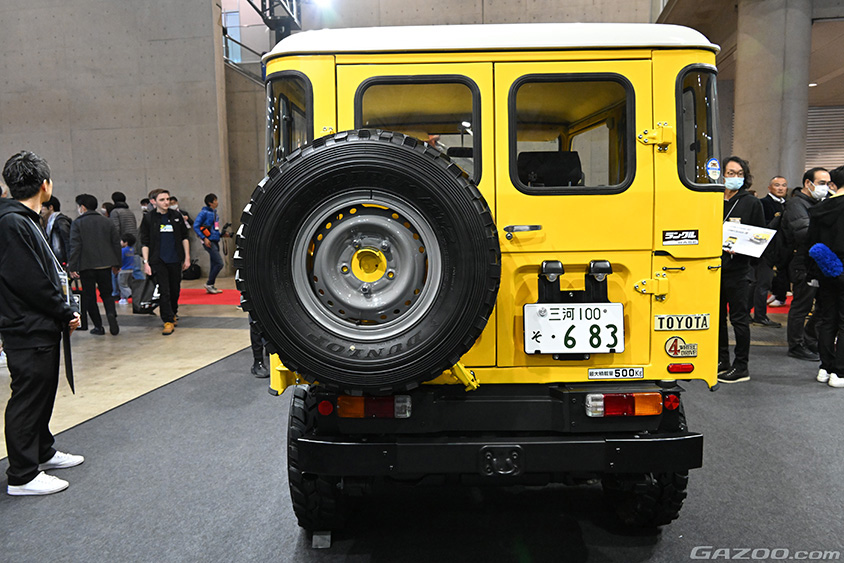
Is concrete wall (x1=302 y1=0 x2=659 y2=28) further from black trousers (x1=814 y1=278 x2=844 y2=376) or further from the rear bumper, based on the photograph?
the rear bumper

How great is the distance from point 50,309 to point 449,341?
2518 millimetres

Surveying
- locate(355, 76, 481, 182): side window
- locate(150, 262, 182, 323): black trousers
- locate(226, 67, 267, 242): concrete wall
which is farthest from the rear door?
locate(226, 67, 267, 242): concrete wall

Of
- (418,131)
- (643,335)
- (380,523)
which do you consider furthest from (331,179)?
(380,523)

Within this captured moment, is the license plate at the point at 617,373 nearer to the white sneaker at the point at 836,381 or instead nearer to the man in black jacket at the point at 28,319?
the man in black jacket at the point at 28,319

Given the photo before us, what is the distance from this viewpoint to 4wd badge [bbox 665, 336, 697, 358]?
251 cm

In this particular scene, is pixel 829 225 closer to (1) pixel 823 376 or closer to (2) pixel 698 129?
(1) pixel 823 376

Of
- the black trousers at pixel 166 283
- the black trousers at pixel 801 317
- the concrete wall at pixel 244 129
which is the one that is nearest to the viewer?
the black trousers at pixel 801 317

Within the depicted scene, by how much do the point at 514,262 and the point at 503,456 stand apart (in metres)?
0.80

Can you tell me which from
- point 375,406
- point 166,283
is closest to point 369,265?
point 375,406

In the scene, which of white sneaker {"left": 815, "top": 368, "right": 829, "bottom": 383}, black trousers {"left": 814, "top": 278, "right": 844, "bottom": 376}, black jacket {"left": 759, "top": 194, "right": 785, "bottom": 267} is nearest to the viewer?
black trousers {"left": 814, "top": 278, "right": 844, "bottom": 376}

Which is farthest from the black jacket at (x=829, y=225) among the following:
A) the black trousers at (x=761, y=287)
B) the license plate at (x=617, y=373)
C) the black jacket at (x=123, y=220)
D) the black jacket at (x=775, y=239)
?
the black jacket at (x=123, y=220)

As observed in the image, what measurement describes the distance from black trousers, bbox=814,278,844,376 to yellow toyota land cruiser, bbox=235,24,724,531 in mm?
3413

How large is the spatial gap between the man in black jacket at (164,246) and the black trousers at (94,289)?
0.52 metres

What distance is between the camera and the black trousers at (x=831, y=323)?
5.01m
